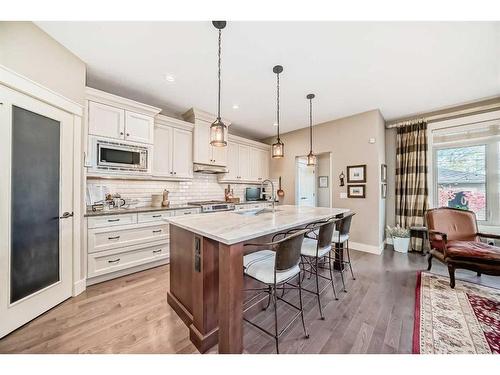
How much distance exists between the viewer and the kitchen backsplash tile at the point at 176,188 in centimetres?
311

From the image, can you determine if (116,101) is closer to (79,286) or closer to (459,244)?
(79,286)

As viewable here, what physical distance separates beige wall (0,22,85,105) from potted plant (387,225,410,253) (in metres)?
5.32

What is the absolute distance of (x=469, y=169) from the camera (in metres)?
3.47

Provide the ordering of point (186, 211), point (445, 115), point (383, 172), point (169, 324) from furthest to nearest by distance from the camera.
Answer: point (383, 172), point (445, 115), point (186, 211), point (169, 324)

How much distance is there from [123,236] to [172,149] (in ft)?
5.23

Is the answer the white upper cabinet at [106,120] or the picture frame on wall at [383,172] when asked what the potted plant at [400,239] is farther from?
the white upper cabinet at [106,120]

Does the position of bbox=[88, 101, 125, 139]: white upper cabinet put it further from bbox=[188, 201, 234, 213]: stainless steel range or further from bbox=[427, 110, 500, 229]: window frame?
bbox=[427, 110, 500, 229]: window frame

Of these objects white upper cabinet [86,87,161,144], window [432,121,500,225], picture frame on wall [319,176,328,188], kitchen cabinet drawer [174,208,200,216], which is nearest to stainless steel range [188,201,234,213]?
kitchen cabinet drawer [174,208,200,216]

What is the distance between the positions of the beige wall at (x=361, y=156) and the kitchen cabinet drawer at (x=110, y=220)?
3.77 metres

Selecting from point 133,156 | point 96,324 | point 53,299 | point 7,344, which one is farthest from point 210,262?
point 133,156

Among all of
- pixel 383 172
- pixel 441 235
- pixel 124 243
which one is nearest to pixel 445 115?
pixel 383 172

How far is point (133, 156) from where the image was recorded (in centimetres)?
290

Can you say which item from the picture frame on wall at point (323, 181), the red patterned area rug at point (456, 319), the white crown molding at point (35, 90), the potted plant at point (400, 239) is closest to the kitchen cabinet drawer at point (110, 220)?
the white crown molding at point (35, 90)

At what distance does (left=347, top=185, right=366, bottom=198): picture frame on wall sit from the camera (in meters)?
3.80
